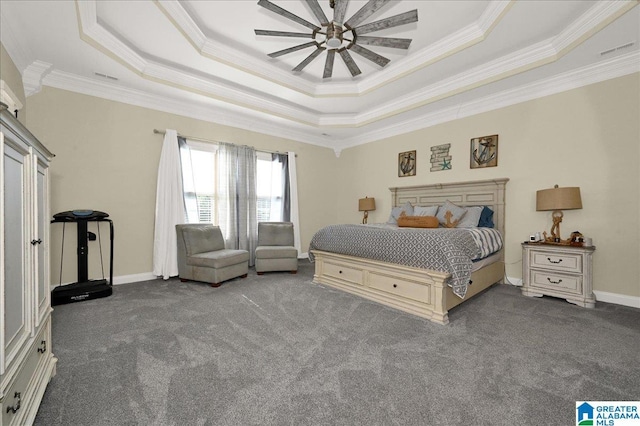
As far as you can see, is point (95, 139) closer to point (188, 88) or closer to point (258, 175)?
point (188, 88)

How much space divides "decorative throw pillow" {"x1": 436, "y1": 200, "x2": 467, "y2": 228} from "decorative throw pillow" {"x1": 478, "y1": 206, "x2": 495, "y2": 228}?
0.84 ft

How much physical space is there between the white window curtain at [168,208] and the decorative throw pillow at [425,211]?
405 centimetres

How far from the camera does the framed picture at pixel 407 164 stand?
17.2ft

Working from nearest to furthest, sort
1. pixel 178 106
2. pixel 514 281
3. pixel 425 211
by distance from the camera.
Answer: pixel 514 281
pixel 178 106
pixel 425 211

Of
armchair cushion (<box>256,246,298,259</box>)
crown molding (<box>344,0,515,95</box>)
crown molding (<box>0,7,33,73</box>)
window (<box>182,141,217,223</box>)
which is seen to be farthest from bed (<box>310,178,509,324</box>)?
crown molding (<box>0,7,33,73</box>)

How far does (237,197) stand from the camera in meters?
5.04

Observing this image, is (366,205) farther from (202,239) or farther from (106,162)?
(106,162)

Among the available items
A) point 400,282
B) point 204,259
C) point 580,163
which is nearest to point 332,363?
point 400,282

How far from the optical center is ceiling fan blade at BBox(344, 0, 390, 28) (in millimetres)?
2205

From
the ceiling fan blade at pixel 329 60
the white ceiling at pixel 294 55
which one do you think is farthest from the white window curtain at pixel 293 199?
the ceiling fan blade at pixel 329 60

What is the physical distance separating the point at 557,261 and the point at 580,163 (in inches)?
53.3

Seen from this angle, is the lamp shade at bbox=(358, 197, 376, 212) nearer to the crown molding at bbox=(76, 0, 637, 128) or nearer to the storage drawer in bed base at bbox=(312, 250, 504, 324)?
the crown molding at bbox=(76, 0, 637, 128)

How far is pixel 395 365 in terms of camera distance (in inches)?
73.0

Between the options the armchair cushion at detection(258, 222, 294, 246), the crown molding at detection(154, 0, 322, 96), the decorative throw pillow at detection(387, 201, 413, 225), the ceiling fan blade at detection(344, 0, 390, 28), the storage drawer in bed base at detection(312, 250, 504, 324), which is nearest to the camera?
the ceiling fan blade at detection(344, 0, 390, 28)
